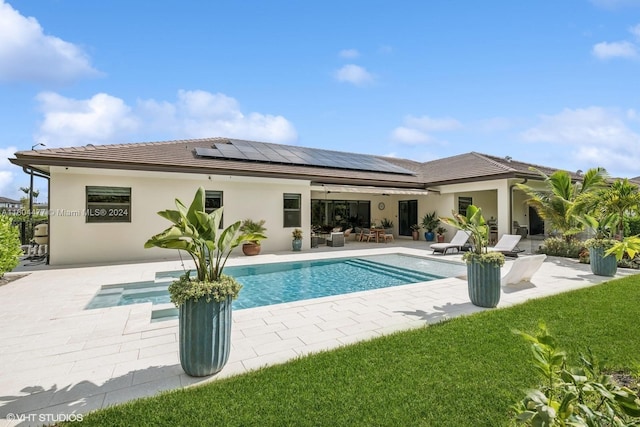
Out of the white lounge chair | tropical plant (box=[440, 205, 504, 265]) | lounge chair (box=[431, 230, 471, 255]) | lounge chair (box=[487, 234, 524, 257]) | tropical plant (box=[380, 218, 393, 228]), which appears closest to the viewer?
tropical plant (box=[440, 205, 504, 265])

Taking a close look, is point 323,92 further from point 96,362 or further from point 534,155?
point 534,155

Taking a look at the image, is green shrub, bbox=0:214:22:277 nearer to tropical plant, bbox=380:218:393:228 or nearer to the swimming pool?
the swimming pool

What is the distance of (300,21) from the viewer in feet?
49.0

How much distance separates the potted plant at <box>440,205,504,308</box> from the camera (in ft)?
24.6

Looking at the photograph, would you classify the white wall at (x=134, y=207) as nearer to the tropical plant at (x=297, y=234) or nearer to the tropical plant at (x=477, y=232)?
the tropical plant at (x=297, y=234)

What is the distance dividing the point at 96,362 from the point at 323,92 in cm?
2081

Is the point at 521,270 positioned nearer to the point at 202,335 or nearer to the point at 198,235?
the point at 202,335

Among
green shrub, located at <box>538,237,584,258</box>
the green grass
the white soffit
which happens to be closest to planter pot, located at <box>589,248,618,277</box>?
green shrub, located at <box>538,237,584,258</box>

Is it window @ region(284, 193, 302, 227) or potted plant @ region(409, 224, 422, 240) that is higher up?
window @ region(284, 193, 302, 227)

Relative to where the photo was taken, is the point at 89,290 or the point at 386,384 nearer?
the point at 386,384

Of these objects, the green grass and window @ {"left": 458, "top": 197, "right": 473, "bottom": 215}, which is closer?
the green grass

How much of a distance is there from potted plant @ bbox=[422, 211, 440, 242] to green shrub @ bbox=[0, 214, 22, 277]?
24605 mm

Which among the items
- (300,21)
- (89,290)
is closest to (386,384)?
(89,290)

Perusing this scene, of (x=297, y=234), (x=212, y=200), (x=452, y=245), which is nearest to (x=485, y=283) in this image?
(x=452, y=245)
